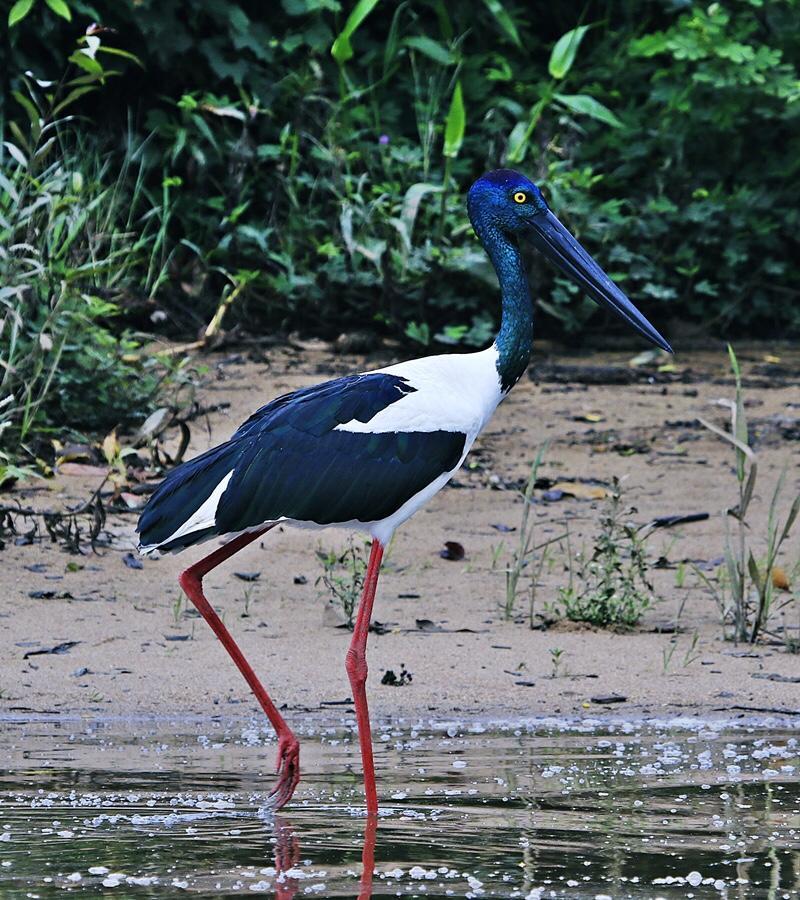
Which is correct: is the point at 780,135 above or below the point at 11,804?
above

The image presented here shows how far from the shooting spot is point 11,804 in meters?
3.96

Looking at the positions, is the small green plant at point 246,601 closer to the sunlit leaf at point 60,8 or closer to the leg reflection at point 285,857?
the leg reflection at point 285,857

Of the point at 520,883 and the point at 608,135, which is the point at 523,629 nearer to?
the point at 520,883

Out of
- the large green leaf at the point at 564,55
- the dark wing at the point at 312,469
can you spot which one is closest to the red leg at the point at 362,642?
the dark wing at the point at 312,469

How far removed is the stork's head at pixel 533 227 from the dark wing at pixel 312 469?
2.31 ft

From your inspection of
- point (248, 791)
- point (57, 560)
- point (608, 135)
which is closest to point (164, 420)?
point (57, 560)

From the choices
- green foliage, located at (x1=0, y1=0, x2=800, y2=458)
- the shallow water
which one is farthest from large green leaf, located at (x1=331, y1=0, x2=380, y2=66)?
the shallow water

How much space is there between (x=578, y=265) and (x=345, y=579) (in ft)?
5.25

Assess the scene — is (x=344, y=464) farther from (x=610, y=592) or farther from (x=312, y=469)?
(x=610, y=592)

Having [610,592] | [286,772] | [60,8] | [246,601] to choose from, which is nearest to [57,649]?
[246,601]

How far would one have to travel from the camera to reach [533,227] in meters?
5.17

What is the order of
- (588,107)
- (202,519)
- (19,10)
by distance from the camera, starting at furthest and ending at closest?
(588,107) < (19,10) < (202,519)

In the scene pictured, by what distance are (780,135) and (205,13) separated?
3.29m

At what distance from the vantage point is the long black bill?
17.0ft
